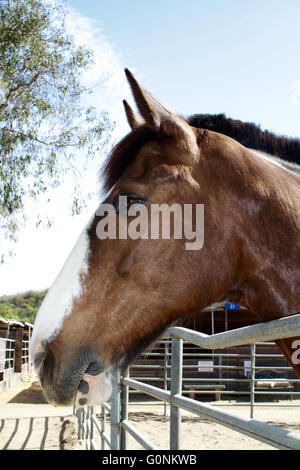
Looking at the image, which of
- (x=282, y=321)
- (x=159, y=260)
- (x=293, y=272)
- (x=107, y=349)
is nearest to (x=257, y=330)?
(x=282, y=321)

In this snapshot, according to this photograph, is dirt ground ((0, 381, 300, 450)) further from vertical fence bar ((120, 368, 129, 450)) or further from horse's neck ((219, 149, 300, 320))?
horse's neck ((219, 149, 300, 320))

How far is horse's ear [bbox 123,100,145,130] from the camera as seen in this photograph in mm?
1812

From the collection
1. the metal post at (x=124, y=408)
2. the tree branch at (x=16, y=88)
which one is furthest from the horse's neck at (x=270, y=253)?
the tree branch at (x=16, y=88)

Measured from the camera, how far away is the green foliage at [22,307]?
32375mm

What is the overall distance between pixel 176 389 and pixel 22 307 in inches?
2814

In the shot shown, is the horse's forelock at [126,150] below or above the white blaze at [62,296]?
above

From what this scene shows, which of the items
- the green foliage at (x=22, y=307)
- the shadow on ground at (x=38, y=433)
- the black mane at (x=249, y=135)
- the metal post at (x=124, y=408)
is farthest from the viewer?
the green foliage at (x=22, y=307)

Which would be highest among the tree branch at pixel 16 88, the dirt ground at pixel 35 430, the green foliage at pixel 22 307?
the tree branch at pixel 16 88

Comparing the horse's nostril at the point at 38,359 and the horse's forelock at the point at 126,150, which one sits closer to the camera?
the horse's nostril at the point at 38,359

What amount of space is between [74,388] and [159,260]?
54 cm

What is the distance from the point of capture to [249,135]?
6.54 feet

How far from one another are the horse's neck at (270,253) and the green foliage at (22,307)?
471cm

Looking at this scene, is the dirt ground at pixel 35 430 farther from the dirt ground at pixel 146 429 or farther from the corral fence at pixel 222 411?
the corral fence at pixel 222 411
